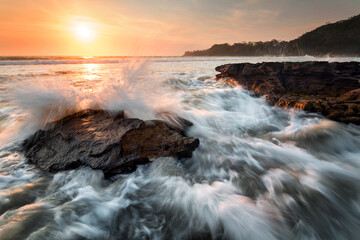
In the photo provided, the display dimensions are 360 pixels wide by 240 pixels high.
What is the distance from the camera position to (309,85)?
6.67m

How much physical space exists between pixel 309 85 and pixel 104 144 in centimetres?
745

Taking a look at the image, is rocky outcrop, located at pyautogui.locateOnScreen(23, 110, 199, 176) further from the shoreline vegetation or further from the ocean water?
the shoreline vegetation

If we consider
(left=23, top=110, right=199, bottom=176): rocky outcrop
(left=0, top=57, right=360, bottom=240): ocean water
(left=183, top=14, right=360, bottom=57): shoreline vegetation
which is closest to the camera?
(left=0, top=57, right=360, bottom=240): ocean water

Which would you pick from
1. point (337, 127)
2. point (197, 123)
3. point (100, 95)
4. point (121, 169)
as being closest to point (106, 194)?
point (121, 169)

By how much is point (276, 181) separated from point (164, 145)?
1.73 m

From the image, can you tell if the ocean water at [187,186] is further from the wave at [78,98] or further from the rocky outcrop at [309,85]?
the rocky outcrop at [309,85]

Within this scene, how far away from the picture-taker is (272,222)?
1864mm

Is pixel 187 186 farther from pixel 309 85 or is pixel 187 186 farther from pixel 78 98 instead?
pixel 309 85

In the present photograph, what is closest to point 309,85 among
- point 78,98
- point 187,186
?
point 187,186

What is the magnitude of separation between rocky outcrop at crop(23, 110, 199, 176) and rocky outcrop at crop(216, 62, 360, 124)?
157 inches

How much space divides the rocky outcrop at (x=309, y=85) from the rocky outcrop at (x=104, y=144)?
399 cm

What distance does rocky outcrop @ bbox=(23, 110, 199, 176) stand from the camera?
2.51m

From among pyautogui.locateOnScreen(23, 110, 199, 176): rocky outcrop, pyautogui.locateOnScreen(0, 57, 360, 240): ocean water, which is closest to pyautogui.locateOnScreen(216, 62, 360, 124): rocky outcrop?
pyautogui.locateOnScreen(0, 57, 360, 240): ocean water

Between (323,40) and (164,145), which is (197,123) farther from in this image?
(323,40)
